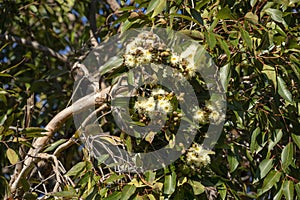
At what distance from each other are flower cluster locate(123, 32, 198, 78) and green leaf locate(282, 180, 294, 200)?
1.35 ft

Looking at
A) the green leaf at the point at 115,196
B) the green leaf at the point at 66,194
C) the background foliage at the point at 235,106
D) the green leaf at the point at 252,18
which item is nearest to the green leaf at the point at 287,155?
the background foliage at the point at 235,106

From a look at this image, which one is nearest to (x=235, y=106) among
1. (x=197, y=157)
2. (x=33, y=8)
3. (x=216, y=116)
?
(x=216, y=116)

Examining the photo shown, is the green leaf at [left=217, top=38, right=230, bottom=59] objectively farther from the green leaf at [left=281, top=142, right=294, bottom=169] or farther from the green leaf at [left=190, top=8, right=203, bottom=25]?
the green leaf at [left=281, top=142, right=294, bottom=169]

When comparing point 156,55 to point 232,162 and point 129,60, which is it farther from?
point 232,162

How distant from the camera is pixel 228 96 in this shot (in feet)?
5.32

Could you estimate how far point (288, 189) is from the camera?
1.60 m

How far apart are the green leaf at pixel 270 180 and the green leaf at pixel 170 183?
303mm

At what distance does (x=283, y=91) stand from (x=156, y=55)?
338 mm

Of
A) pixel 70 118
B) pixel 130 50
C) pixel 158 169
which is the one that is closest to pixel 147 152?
pixel 158 169

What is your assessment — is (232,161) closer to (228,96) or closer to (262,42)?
(228,96)

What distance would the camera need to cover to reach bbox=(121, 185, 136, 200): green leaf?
1.43 metres

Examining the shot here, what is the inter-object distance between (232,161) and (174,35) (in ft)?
1.36

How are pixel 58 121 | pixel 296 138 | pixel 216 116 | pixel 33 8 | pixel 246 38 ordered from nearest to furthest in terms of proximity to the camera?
pixel 246 38 < pixel 216 116 < pixel 296 138 < pixel 58 121 < pixel 33 8

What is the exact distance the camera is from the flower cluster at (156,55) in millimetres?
1458
